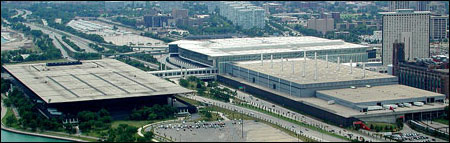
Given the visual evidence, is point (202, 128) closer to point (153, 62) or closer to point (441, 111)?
point (441, 111)

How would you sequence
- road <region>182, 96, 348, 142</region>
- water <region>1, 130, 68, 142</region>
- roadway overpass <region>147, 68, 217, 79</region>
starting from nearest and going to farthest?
1. road <region>182, 96, 348, 142</region>
2. water <region>1, 130, 68, 142</region>
3. roadway overpass <region>147, 68, 217, 79</region>

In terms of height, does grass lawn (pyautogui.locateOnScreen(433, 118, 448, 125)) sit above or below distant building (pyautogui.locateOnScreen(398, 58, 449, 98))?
below

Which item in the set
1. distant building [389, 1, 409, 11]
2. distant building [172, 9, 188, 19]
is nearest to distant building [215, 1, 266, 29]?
distant building [172, 9, 188, 19]

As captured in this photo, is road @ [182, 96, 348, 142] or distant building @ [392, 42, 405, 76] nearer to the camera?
road @ [182, 96, 348, 142]

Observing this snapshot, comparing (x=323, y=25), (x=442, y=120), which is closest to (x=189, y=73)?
(x=442, y=120)

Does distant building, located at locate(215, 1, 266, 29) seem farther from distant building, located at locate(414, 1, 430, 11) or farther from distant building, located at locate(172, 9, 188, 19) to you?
distant building, located at locate(414, 1, 430, 11)

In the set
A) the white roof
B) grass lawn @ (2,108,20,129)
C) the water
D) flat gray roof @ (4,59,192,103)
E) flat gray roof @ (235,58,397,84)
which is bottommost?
the water

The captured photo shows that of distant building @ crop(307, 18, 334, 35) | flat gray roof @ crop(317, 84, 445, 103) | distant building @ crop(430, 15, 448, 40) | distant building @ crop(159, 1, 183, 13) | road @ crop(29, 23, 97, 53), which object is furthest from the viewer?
distant building @ crop(159, 1, 183, 13)

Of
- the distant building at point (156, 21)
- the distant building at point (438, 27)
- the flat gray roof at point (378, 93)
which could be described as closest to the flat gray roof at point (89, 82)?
the flat gray roof at point (378, 93)
